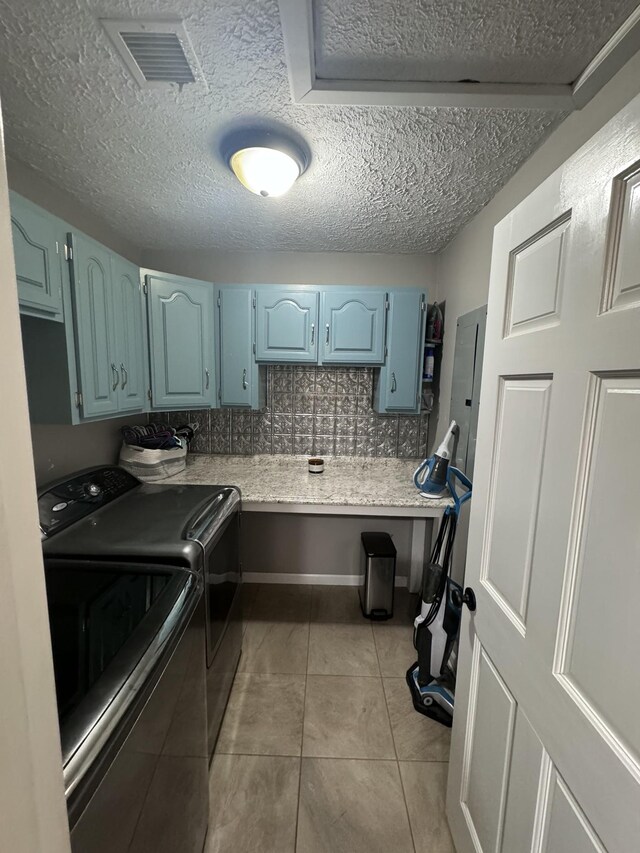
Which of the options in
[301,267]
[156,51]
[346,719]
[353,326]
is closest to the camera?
[156,51]

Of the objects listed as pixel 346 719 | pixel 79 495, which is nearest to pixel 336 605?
pixel 346 719

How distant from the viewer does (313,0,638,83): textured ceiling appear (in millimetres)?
769

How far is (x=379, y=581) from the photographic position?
7.22 ft

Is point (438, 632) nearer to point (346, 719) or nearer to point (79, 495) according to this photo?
point (346, 719)

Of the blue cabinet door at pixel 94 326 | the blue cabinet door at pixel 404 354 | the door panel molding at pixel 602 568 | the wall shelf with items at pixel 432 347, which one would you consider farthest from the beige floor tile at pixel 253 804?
the wall shelf with items at pixel 432 347

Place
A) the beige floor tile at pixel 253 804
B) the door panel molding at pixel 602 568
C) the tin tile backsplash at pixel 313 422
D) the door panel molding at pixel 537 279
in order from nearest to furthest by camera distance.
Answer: the door panel molding at pixel 602 568, the door panel molding at pixel 537 279, the beige floor tile at pixel 253 804, the tin tile backsplash at pixel 313 422

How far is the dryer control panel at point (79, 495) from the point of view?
4.24ft

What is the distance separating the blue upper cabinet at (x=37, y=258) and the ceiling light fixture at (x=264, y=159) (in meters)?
0.70

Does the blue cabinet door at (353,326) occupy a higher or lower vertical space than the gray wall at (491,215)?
lower

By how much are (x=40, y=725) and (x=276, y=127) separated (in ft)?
5.12

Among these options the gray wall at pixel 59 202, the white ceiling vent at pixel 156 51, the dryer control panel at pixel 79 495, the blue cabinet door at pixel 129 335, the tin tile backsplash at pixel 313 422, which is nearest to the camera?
the white ceiling vent at pixel 156 51

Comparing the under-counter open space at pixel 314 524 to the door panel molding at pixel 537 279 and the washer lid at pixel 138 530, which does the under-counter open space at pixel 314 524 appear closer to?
the washer lid at pixel 138 530

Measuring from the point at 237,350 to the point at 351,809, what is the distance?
2.19 m

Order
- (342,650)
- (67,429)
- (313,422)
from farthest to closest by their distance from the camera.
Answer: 1. (313,422)
2. (342,650)
3. (67,429)
